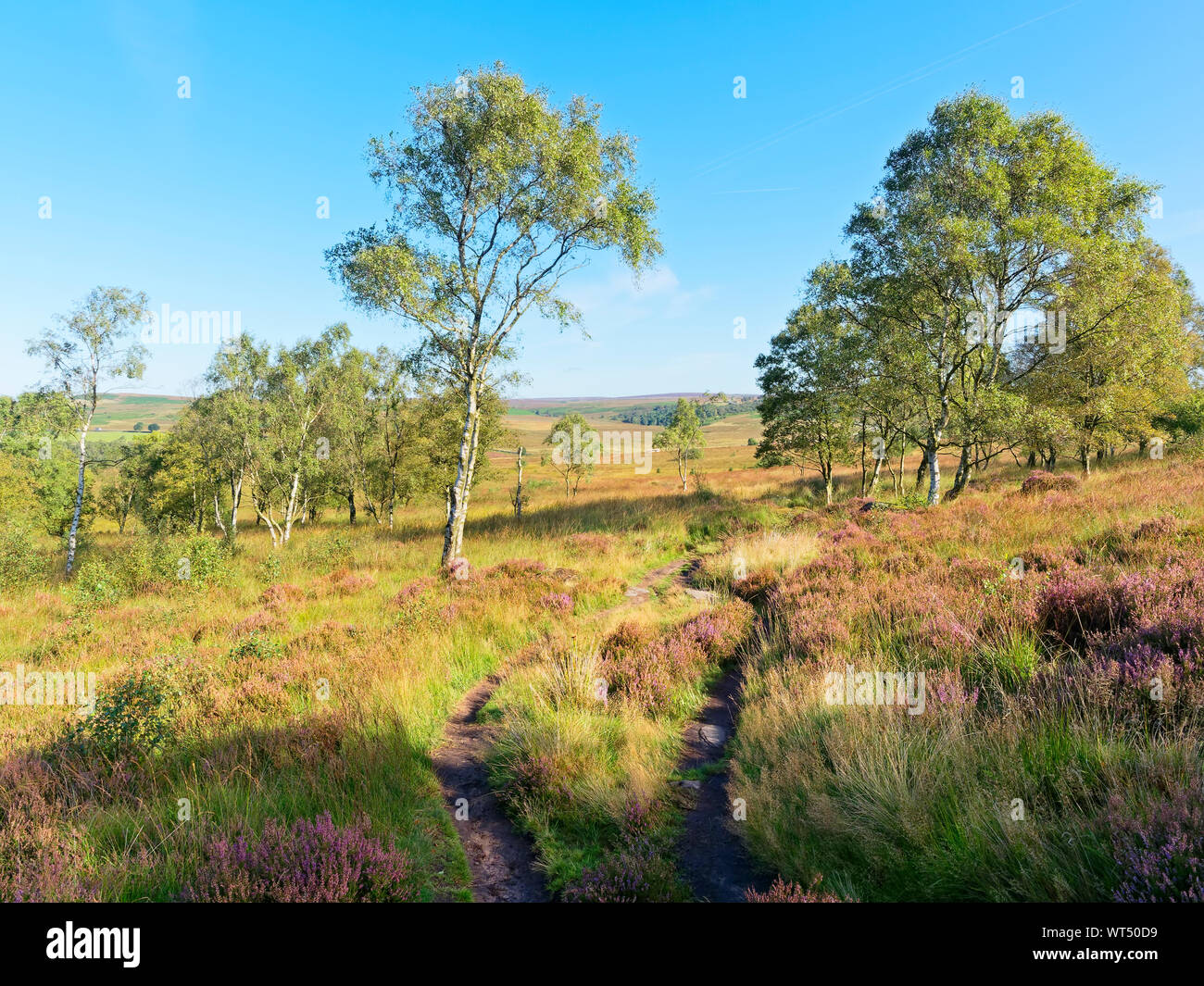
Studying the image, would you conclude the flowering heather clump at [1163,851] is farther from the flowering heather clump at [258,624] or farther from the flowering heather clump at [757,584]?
the flowering heather clump at [258,624]

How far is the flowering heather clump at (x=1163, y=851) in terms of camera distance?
2.47 meters

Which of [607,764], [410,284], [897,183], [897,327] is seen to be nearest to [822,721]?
[607,764]

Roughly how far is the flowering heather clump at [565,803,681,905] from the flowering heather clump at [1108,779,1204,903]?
8.46ft

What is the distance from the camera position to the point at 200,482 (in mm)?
44250

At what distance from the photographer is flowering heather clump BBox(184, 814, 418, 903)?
3.17m

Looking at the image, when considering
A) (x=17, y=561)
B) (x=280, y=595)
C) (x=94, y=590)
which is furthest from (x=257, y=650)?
(x=17, y=561)

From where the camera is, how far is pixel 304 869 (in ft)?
11.1

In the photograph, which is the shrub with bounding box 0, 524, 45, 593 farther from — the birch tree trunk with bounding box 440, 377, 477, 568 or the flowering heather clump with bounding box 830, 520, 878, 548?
the flowering heather clump with bounding box 830, 520, 878, 548

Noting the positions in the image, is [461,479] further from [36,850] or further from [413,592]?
[36,850]

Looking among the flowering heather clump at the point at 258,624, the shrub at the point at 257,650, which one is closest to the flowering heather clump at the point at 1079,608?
the shrub at the point at 257,650

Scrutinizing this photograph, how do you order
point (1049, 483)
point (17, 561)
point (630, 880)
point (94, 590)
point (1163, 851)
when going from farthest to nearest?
point (17, 561), point (1049, 483), point (94, 590), point (630, 880), point (1163, 851)

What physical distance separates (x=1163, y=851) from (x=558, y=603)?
9457 mm

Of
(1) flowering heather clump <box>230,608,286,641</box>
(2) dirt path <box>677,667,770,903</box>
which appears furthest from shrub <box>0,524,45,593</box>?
(2) dirt path <box>677,667,770,903</box>

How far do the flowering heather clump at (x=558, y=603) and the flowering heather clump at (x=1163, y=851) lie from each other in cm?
893
